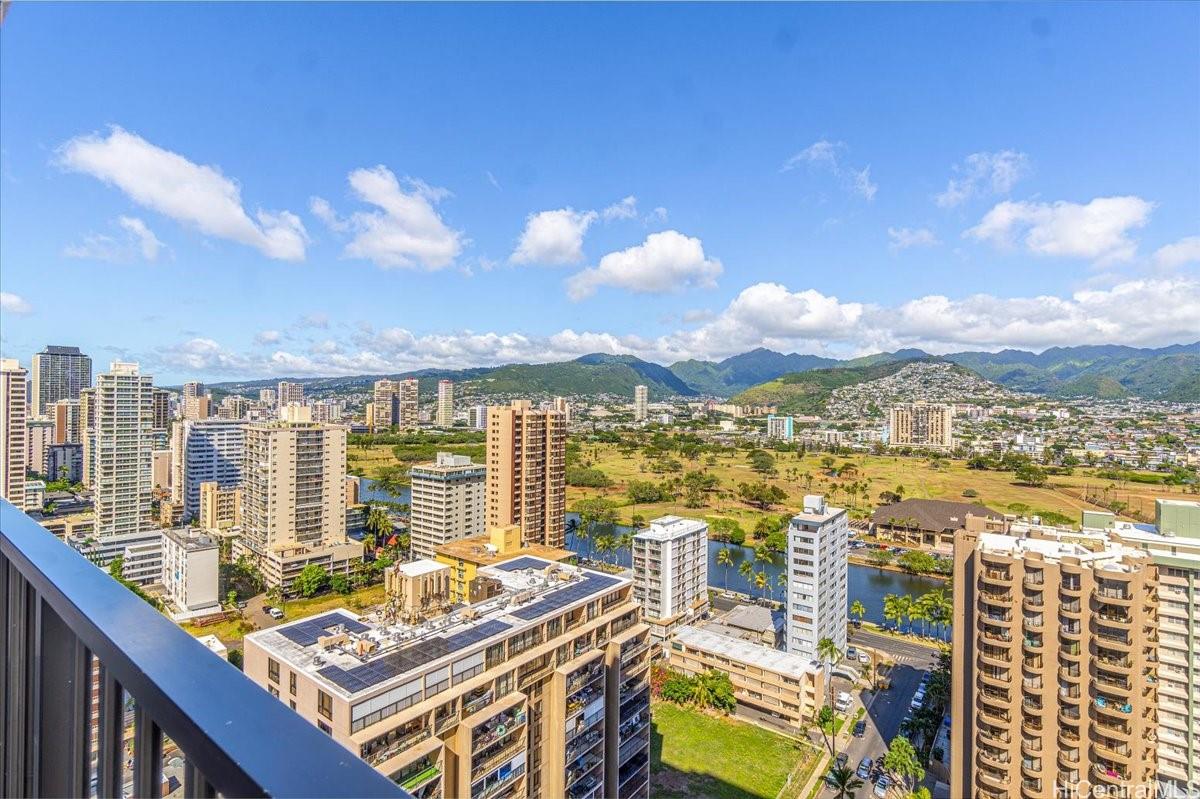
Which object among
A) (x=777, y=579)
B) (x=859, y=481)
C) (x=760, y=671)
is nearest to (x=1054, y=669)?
(x=760, y=671)

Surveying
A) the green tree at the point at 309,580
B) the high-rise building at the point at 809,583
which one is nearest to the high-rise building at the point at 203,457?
the green tree at the point at 309,580

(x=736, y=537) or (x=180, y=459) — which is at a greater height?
(x=180, y=459)

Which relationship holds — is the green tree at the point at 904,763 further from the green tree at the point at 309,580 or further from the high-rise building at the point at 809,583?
the green tree at the point at 309,580

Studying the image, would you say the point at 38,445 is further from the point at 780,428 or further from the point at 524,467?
the point at 780,428

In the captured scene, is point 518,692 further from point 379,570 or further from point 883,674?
point 379,570

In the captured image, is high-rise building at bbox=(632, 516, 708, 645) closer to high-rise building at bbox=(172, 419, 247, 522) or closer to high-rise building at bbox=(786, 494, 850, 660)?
high-rise building at bbox=(786, 494, 850, 660)

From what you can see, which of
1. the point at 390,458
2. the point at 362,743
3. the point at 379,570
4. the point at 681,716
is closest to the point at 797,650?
the point at 681,716
